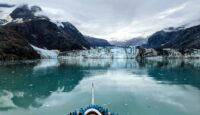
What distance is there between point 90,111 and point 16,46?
151548mm

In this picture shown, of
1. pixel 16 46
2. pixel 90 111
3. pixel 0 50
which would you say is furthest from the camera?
pixel 16 46

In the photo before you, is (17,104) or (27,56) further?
(27,56)

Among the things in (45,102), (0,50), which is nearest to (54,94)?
(45,102)

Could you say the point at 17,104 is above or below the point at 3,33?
below

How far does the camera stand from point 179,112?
2620 cm

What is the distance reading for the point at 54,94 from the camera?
37875 millimetres

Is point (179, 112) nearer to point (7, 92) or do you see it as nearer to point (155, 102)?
point (155, 102)

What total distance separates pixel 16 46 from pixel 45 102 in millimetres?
139050

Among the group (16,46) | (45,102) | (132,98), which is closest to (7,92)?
(45,102)

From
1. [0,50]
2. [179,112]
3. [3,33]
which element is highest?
[3,33]

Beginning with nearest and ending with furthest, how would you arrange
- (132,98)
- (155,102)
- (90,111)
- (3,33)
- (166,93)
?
1. (90,111)
2. (155,102)
3. (132,98)
4. (166,93)
5. (3,33)

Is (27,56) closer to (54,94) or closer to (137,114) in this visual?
(54,94)

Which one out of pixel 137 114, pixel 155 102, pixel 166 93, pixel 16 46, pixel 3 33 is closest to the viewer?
pixel 137 114

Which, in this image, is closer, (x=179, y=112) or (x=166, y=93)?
(x=179, y=112)
